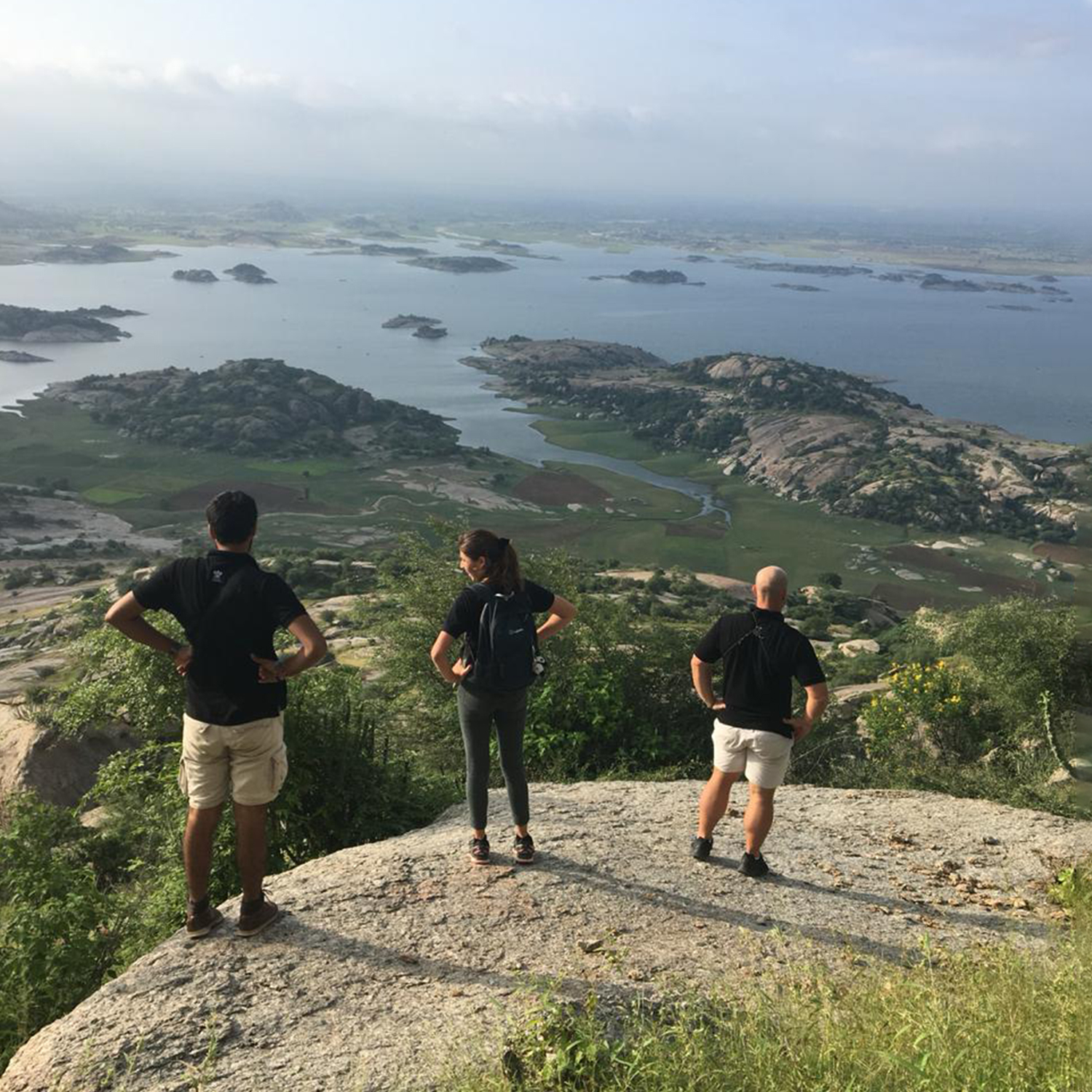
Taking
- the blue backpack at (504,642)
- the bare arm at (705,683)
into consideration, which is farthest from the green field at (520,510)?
the blue backpack at (504,642)

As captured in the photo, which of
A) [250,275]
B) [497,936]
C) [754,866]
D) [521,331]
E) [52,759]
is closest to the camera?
[497,936]

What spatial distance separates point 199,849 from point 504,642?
174 cm

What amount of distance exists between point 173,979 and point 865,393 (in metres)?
107

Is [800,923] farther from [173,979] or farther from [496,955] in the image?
[173,979]

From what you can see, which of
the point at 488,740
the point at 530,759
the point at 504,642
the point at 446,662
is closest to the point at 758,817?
the point at 488,740

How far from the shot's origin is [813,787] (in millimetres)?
7406

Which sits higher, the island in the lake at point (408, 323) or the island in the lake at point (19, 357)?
the island in the lake at point (408, 323)

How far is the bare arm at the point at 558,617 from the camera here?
451cm

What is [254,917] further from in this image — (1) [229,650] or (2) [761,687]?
(2) [761,687]

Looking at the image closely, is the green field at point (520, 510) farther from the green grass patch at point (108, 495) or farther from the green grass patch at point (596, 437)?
the green grass patch at point (596, 437)

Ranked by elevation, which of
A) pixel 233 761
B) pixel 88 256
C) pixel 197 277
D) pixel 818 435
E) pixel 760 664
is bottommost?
pixel 818 435

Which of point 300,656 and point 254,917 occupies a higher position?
point 300,656

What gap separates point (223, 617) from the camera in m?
3.75

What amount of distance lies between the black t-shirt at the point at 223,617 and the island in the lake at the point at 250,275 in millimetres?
186994
